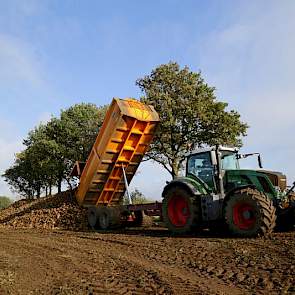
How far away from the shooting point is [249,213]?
9109mm

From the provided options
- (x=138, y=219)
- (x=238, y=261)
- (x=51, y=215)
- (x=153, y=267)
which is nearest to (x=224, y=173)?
(x=238, y=261)

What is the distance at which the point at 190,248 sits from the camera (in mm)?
8219

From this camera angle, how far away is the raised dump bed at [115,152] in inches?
512

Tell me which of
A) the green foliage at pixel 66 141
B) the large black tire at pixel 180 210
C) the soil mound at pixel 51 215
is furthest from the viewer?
the green foliage at pixel 66 141

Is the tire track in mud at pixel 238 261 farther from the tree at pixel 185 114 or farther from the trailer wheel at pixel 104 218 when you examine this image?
the tree at pixel 185 114

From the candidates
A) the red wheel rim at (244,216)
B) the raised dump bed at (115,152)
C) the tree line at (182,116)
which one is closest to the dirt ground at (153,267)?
the red wheel rim at (244,216)

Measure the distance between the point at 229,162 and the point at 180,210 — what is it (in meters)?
1.93

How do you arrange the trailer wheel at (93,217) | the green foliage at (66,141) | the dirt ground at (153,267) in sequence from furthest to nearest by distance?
1. the green foliage at (66,141)
2. the trailer wheel at (93,217)
3. the dirt ground at (153,267)

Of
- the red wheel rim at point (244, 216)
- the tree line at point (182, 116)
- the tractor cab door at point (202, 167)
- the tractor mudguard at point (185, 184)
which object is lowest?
the red wheel rim at point (244, 216)

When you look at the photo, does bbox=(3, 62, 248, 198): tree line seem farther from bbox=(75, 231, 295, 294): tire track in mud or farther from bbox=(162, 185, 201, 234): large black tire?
bbox=(75, 231, 295, 294): tire track in mud

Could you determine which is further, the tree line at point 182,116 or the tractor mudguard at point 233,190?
the tree line at point 182,116

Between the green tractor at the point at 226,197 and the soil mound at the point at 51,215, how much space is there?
15.5ft

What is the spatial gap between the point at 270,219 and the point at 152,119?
19.8 ft

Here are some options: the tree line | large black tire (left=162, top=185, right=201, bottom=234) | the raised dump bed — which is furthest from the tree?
large black tire (left=162, top=185, right=201, bottom=234)
